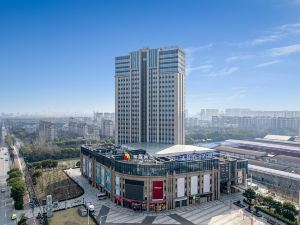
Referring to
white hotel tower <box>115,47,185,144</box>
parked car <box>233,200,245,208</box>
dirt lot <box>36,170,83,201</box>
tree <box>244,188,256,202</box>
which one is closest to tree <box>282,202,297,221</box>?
tree <box>244,188,256,202</box>

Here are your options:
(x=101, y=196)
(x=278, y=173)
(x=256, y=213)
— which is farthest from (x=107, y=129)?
(x=256, y=213)

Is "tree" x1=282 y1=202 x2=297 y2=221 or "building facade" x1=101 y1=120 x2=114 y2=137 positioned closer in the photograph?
"tree" x1=282 y1=202 x2=297 y2=221

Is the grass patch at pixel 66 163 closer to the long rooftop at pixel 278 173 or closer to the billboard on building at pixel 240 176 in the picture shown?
the billboard on building at pixel 240 176

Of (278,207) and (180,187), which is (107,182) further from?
(278,207)

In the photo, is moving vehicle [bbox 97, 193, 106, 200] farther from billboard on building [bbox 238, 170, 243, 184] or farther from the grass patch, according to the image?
the grass patch

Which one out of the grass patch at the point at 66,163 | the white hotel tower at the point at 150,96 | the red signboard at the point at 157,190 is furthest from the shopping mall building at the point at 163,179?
the grass patch at the point at 66,163
